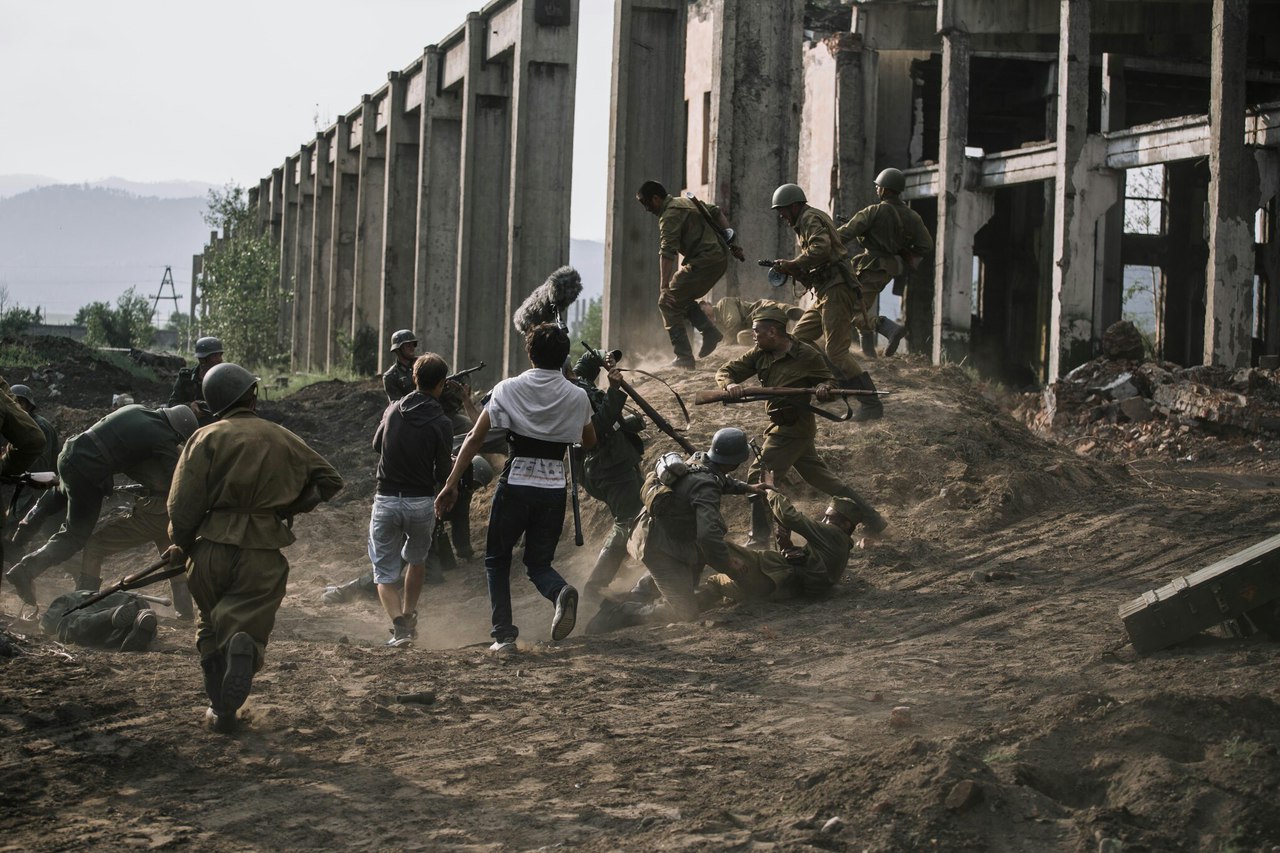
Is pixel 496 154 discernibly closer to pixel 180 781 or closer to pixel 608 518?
pixel 608 518

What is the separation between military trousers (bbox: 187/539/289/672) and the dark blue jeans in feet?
6.39

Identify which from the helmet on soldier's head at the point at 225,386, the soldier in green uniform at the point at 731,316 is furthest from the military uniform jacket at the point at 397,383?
the soldier in green uniform at the point at 731,316

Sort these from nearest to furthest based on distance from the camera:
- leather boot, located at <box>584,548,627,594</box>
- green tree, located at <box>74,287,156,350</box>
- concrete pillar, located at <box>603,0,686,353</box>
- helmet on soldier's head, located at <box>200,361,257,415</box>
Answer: helmet on soldier's head, located at <box>200,361,257,415</box>
leather boot, located at <box>584,548,627,594</box>
concrete pillar, located at <box>603,0,686,353</box>
green tree, located at <box>74,287,156,350</box>

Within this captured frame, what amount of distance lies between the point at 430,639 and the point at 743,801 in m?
4.99

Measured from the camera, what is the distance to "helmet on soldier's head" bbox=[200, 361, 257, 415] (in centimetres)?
618

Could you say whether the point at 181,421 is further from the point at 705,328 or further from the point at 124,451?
the point at 705,328

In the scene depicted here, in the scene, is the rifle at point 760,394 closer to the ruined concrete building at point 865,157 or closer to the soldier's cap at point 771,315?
the soldier's cap at point 771,315

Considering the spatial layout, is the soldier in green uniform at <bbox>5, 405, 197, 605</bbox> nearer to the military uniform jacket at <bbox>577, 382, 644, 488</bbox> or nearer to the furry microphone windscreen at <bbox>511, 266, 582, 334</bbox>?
the military uniform jacket at <bbox>577, 382, 644, 488</bbox>

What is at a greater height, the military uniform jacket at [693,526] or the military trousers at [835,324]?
the military trousers at [835,324]

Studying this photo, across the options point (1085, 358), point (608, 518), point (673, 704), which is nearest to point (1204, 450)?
point (1085, 358)

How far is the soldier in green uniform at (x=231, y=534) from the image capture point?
5961 mm

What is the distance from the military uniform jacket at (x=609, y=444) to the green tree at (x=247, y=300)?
28.3m

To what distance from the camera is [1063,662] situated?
6855 mm

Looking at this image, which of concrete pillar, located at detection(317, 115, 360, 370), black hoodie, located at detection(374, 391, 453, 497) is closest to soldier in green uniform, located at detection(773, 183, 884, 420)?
black hoodie, located at detection(374, 391, 453, 497)
